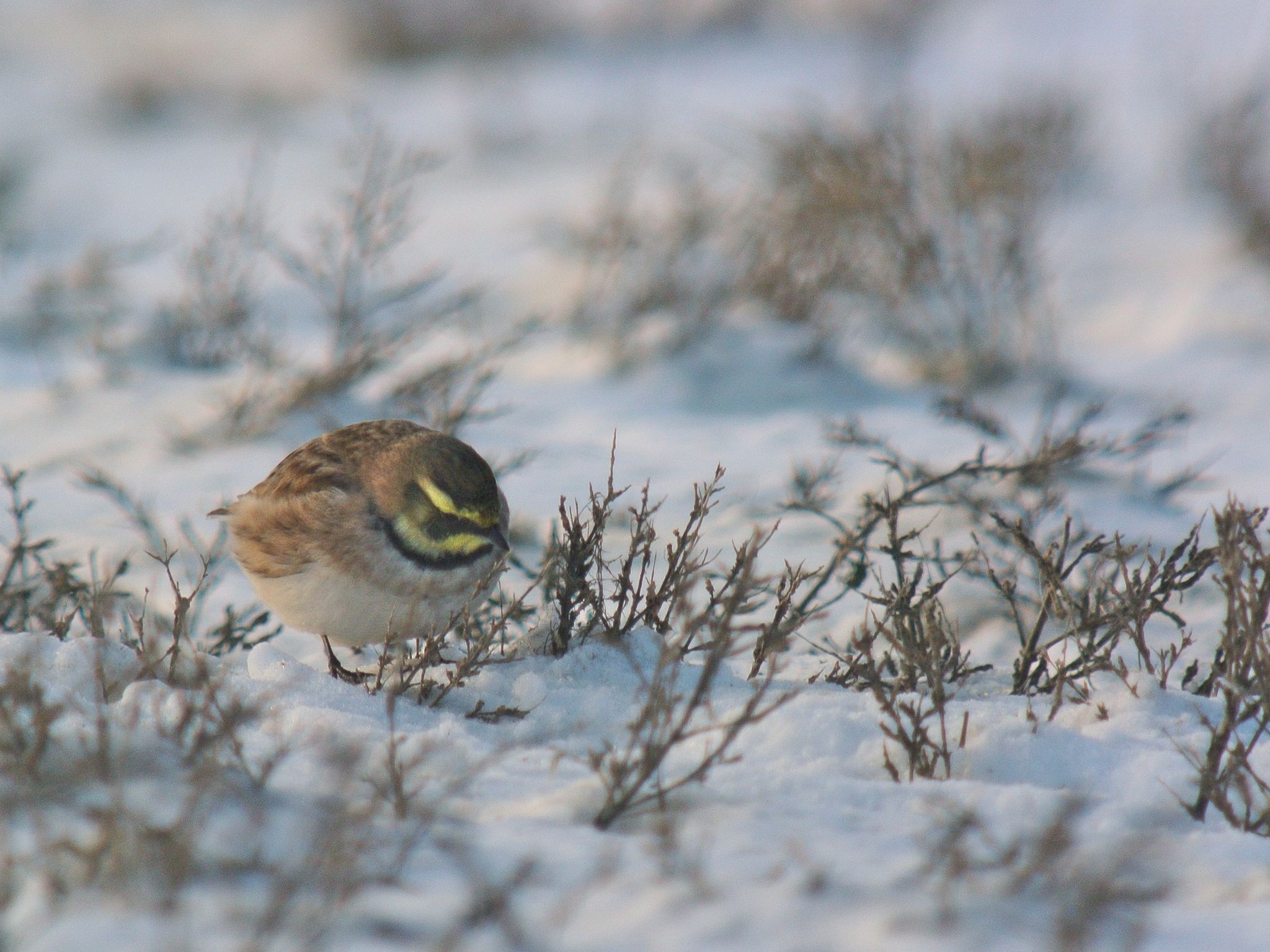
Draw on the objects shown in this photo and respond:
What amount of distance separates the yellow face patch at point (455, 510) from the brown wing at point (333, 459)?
0.29 meters

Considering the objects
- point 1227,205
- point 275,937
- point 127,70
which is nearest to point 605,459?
point 275,937

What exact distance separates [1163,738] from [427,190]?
29.3ft

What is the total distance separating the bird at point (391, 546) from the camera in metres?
3.24

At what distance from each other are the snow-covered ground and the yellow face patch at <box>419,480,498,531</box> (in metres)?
0.40

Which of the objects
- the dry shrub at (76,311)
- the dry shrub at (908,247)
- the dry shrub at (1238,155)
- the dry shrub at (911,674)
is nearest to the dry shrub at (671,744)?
the dry shrub at (911,674)

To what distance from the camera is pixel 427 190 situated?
10.7 meters

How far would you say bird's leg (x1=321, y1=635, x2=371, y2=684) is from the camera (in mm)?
3342

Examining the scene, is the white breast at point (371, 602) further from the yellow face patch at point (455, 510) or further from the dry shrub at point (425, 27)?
the dry shrub at point (425, 27)

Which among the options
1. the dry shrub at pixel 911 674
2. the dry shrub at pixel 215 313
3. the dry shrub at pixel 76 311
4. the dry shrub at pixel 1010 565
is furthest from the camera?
the dry shrub at pixel 76 311

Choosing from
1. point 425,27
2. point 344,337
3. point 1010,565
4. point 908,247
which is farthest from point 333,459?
point 425,27

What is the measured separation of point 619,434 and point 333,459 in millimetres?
2560

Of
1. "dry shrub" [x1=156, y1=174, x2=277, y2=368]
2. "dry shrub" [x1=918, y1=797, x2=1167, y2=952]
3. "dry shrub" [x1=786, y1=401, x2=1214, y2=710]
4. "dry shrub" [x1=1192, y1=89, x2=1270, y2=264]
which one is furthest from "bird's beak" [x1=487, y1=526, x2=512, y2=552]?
"dry shrub" [x1=1192, y1=89, x2=1270, y2=264]

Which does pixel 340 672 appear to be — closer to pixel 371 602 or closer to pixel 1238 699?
pixel 371 602

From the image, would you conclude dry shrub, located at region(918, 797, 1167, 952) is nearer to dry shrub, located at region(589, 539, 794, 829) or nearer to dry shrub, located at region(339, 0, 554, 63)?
dry shrub, located at region(589, 539, 794, 829)
